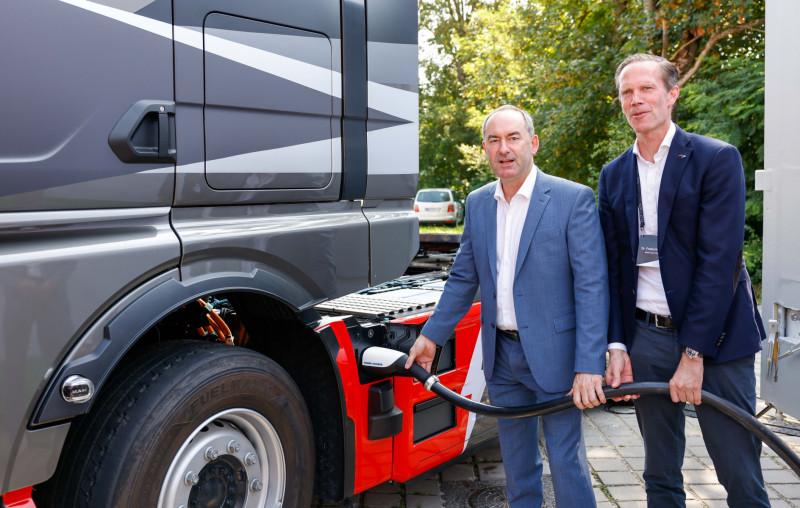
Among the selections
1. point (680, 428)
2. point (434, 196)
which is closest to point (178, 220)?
point (680, 428)

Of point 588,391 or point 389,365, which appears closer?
point 588,391

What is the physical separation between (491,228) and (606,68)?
13162mm

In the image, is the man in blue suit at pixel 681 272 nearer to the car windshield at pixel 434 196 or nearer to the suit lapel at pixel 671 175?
the suit lapel at pixel 671 175

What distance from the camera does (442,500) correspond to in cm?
365

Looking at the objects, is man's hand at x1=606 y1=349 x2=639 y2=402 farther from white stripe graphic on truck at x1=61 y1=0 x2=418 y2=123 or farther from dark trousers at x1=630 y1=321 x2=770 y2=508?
white stripe graphic on truck at x1=61 y1=0 x2=418 y2=123

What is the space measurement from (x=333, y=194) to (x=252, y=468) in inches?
41.5

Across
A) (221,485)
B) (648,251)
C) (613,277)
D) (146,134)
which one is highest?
(146,134)

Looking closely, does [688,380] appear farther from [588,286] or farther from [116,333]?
[116,333]

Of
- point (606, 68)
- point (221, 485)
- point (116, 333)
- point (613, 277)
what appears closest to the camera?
point (116, 333)

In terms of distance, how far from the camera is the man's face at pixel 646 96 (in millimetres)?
2455

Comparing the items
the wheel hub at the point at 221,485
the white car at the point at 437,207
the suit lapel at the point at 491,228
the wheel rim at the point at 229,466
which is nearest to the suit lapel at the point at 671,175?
the suit lapel at the point at 491,228

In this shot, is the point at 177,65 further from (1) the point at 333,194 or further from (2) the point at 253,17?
(1) the point at 333,194

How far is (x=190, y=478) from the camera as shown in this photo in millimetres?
2199

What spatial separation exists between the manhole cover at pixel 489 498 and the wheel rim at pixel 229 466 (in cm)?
136
